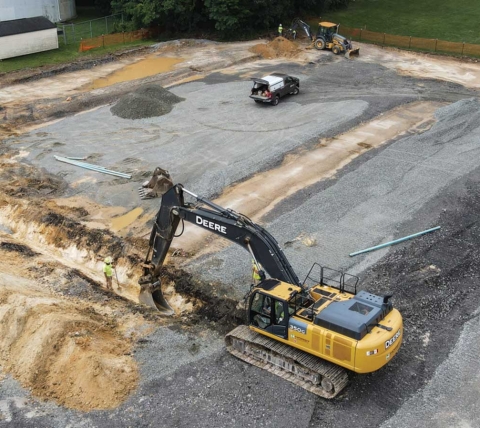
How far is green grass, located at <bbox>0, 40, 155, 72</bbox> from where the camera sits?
40525mm

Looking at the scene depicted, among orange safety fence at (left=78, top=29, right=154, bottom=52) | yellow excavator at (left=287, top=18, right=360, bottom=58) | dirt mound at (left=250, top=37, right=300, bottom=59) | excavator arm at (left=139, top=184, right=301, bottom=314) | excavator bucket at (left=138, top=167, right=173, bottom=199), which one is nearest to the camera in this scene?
excavator arm at (left=139, top=184, right=301, bottom=314)

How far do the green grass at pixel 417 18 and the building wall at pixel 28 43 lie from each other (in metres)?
21.5

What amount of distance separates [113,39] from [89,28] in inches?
216

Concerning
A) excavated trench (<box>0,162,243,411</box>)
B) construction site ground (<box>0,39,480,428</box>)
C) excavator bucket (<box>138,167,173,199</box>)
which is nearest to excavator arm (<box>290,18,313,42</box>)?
construction site ground (<box>0,39,480,428</box>)

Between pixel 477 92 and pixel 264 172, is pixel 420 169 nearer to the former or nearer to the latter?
pixel 264 172

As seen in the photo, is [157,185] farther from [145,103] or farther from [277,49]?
[277,49]

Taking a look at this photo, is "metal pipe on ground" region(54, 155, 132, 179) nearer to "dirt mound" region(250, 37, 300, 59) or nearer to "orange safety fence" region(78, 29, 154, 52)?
"orange safety fence" region(78, 29, 154, 52)

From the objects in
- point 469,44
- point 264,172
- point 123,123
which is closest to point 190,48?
point 123,123

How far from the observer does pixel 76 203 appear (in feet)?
78.3

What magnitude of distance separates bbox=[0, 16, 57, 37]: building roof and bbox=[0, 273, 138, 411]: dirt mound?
2878 cm

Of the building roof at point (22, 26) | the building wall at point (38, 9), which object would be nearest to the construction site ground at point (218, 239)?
the building roof at point (22, 26)

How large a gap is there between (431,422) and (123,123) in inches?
904

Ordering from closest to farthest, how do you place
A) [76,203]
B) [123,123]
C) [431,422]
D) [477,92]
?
[431,422] < [76,203] < [123,123] < [477,92]

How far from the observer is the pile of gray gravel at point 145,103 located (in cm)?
3234
